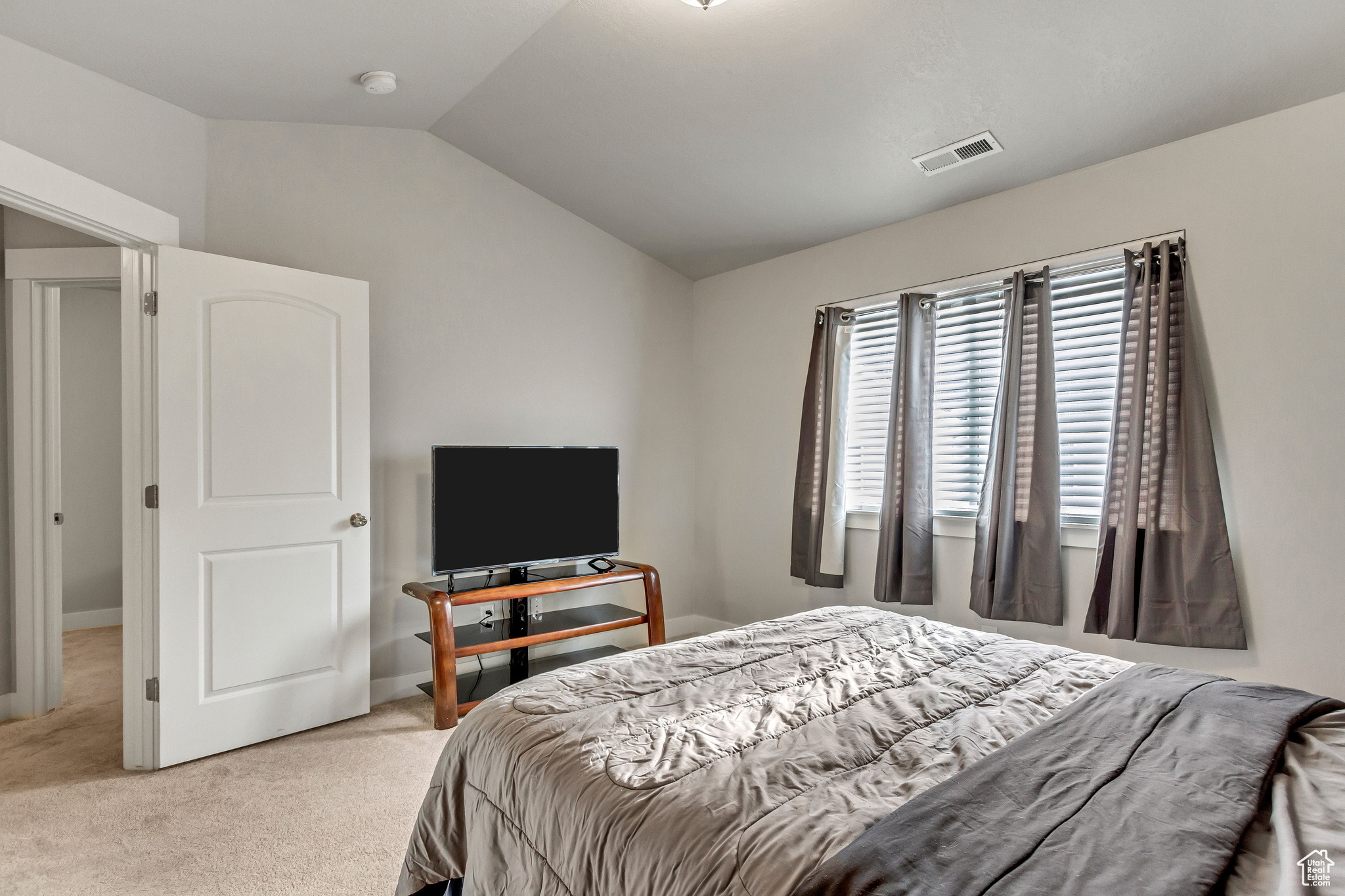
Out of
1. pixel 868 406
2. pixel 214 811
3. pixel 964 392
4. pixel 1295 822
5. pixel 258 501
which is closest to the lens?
pixel 1295 822

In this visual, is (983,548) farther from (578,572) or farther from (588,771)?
(588,771)

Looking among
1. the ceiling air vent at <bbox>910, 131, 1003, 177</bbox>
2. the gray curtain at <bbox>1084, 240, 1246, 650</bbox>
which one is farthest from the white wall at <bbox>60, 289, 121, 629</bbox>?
the gray curtain at <bbox>1084, 240, 1246, 650</bbox>

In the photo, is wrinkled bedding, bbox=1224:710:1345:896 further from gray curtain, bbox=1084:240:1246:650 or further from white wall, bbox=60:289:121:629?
white wall, bbox=60:289:121:629

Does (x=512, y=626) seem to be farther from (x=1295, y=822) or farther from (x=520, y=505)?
(x=1295, y=822)

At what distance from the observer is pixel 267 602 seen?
9.57 feet

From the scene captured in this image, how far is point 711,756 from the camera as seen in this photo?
4.22ft

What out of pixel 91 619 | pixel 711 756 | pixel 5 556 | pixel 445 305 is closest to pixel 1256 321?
pixel 711 756

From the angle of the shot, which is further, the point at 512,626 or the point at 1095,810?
the point at 512,626

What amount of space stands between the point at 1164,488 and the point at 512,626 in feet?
9.36

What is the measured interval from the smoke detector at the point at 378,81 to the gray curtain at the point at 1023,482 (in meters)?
2.81

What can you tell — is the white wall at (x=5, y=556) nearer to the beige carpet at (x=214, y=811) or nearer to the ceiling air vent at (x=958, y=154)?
the beige carpet at (x=214, y=811)

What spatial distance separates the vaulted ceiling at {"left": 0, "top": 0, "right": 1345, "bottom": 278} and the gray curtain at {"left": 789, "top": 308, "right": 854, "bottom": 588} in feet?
2.22

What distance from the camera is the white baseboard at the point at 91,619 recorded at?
193 inches

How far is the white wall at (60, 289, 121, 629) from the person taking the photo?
4.96 m
